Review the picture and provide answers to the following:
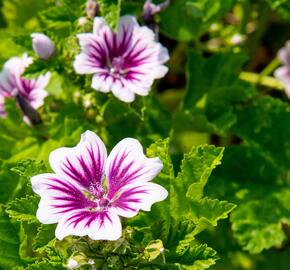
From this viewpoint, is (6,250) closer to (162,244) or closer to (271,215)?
(162,244)

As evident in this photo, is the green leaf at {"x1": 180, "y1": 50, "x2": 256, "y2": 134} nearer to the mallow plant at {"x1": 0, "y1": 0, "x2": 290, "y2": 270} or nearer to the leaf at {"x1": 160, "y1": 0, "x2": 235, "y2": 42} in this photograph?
the mallow plant at {"x1": 0, "y1": 0, "x2": 290, "y2": 270}

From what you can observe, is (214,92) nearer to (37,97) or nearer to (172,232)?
(37,97)

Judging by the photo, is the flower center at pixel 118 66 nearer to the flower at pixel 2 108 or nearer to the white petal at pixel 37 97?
the white petal at pixel 37 97

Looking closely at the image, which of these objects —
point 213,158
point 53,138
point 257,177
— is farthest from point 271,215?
point 53,138

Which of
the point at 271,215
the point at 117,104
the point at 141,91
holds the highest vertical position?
the point at 141,91

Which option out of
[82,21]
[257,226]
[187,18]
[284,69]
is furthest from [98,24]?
[284,69]

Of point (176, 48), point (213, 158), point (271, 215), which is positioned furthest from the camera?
point (176, 48)
